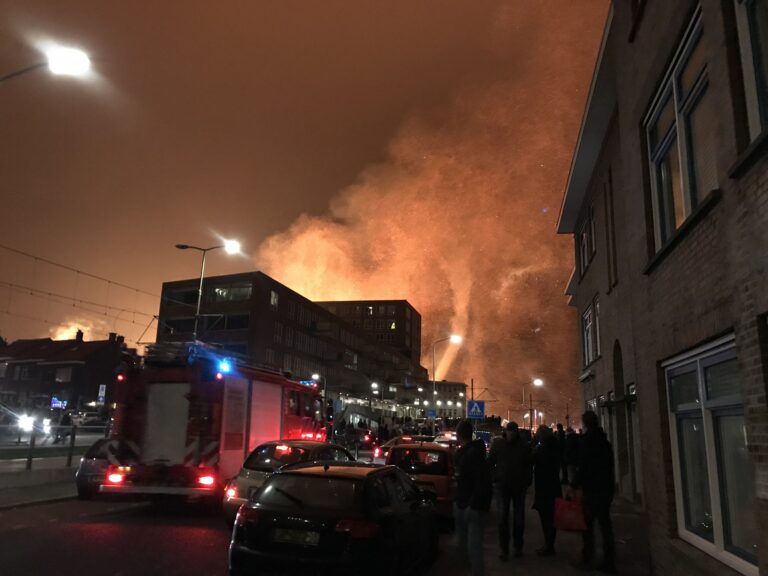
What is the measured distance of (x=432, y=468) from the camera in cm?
1111

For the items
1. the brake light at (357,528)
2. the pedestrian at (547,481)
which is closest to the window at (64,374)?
the pedestrian at (547,481)

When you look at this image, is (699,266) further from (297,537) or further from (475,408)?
(475,408)

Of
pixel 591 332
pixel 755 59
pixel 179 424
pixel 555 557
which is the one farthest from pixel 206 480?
pixel 591 332

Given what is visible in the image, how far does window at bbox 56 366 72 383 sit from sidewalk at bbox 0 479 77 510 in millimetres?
66287

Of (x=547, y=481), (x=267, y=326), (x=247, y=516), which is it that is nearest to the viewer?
(x=247, y=516)

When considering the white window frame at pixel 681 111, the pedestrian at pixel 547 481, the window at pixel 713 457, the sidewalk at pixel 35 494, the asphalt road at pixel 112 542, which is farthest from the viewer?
the sidewalk at pixel 35 494

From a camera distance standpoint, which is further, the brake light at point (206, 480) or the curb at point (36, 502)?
the curb at point (36, 502)

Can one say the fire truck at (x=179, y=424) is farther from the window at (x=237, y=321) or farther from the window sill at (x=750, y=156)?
the window at (x=237, y=321)

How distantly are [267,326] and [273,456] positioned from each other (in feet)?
193

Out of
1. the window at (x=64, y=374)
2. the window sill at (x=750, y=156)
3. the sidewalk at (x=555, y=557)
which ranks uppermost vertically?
the window at (x=64, y=374)

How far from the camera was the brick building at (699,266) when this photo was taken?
482 cm

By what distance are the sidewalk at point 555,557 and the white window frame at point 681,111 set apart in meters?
4.43

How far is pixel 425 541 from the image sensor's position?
782 centimetres

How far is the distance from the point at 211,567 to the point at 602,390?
1512cm
